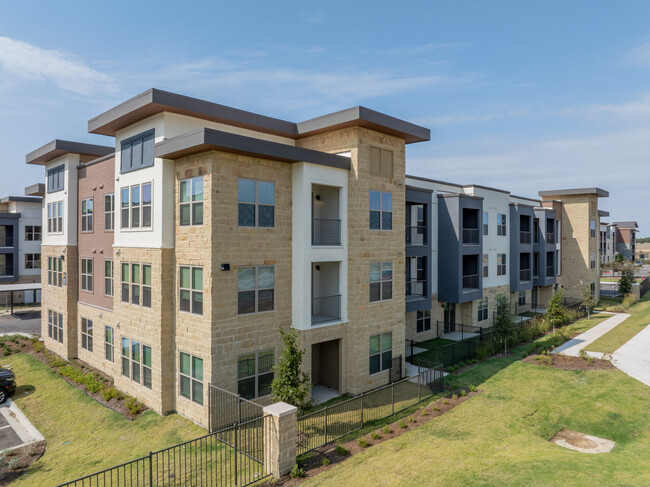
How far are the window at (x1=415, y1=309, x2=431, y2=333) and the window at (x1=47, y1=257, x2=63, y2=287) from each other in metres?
22.5

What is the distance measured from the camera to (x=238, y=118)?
1703 cm

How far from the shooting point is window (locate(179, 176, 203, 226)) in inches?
579

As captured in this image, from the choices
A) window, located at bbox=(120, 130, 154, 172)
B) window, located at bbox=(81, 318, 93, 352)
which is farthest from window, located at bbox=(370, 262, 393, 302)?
window, located at bbox=(81, 318, 93, 352)

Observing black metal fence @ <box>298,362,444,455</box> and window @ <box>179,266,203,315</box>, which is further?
window @ <box>179,266,203,315</box>

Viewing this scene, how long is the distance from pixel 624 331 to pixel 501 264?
9431 mm

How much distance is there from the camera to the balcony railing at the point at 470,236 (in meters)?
29.2

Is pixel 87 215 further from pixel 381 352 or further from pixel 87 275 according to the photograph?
pixel 381 352

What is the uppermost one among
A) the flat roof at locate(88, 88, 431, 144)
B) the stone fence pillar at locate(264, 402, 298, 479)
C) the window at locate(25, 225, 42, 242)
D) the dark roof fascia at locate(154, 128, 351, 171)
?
the flat roof at locate(88, 88, 431, 144)

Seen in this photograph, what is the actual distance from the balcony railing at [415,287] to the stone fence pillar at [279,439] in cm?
1574

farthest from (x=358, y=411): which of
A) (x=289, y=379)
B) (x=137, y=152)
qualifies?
(x=137, y=152)

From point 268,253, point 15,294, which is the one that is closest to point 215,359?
point 268,253

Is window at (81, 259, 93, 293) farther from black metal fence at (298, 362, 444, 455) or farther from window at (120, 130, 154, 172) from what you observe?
black metal fence at (298, 362, 444, 455)

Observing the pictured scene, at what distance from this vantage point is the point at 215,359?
46.5 ft

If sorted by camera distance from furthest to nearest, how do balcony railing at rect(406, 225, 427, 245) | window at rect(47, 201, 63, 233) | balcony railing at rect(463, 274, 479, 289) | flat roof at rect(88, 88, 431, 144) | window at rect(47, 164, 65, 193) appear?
1. balcony railing at rect(463, 274, 479, 289)
2. balcony railing at rect(406, 225, 427, 245)
3. window at rect(47, 201, 63, 233)
4. window at rect(47, 164, 65, 193)
5. flat roof at rect(88, 88, 431, 144)
